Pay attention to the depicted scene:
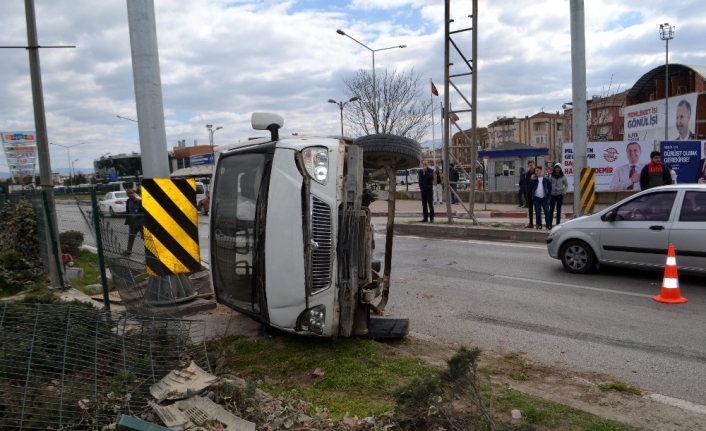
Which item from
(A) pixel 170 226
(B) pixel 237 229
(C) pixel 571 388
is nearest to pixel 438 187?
(A) pixel 170 226

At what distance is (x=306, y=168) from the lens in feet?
16.9

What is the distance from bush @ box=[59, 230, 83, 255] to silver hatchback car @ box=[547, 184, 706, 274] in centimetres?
1008

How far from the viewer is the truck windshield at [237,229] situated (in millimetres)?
5492

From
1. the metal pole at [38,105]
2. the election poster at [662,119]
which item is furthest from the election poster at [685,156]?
the metal pole at [38,105]

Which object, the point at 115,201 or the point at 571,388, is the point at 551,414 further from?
the point at 115,201

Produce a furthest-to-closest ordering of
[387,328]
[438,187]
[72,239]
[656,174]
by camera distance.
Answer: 1. [438,187]
2. [72,239]
3. [656,174]
4. [387,328]

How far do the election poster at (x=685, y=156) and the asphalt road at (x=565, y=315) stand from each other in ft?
47.7

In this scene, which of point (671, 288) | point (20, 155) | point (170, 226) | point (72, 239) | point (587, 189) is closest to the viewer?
point (170, 226)

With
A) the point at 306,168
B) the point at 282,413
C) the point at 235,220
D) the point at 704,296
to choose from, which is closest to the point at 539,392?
the point at 282,413

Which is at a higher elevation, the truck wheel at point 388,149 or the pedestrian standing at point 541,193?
the truck wheel at point 388,149

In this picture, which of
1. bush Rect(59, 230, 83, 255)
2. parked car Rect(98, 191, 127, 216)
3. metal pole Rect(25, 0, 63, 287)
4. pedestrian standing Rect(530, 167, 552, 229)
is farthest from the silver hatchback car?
parked car Rect(98, 191, 127, 216)

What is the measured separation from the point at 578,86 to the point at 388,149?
30.7 feet

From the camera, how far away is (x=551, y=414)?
3.99m

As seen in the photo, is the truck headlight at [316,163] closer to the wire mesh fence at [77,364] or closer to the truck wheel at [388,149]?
the truck wheel at [388,149]
